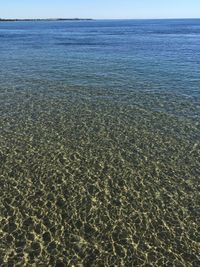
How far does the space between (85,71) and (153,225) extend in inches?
1239

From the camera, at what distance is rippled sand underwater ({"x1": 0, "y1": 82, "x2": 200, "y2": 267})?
11.5m

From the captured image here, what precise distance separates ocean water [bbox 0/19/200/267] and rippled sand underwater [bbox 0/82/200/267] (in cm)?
5

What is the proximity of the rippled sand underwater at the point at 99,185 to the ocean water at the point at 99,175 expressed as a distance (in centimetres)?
5

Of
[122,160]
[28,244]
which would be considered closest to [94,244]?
[28,244]

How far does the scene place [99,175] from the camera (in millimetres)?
16266

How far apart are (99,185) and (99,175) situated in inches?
37.7

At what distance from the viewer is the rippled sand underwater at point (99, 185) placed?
37.7 ft

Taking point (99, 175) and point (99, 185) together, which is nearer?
point (99, 185)

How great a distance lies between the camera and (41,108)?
26.0 metres

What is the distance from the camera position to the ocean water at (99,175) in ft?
38.0

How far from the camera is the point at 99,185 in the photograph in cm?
1540

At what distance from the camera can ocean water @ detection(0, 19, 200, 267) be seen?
456 inches

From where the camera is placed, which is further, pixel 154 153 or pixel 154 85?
pixel 154 85

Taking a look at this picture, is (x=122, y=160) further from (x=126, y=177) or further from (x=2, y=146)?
(x=2, y=146)
